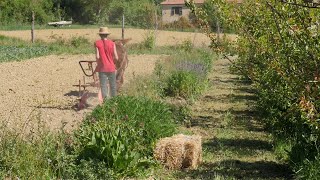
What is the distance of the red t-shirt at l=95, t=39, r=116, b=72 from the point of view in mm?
10156

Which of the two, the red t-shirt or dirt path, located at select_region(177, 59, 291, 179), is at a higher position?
the red t-shirt

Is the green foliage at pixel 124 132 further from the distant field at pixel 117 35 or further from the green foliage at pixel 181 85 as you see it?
the distant field at pixel 117 35

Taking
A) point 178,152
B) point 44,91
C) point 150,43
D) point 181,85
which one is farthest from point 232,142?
point 150,43

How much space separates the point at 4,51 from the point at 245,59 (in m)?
19.9

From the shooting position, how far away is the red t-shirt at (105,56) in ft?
33.3

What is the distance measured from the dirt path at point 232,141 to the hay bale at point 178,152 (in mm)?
188

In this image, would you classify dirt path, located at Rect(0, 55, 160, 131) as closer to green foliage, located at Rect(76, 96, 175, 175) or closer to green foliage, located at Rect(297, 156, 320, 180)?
green foliage, located at Rect(76, 96, 175, 175)

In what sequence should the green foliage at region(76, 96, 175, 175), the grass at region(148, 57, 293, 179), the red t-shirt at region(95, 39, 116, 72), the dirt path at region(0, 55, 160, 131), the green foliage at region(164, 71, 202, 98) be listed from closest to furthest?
the green foliage at region(76, 96, 175, 175), the grass at region(148, 57, 293, 179), the dirt path at region(0, 55, 160, 131), the red t-shirt at region(95, 39, 116, 72), the green foliage at region(164, 71, 202, 98)

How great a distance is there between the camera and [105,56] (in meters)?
10.2

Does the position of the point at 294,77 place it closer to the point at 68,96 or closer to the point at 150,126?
the point at 150,126

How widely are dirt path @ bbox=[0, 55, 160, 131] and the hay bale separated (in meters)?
1.18

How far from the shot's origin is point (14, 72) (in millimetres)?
17625

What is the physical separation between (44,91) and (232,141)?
623cm

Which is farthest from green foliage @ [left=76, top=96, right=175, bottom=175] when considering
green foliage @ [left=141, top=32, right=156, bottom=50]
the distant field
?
the distant field
